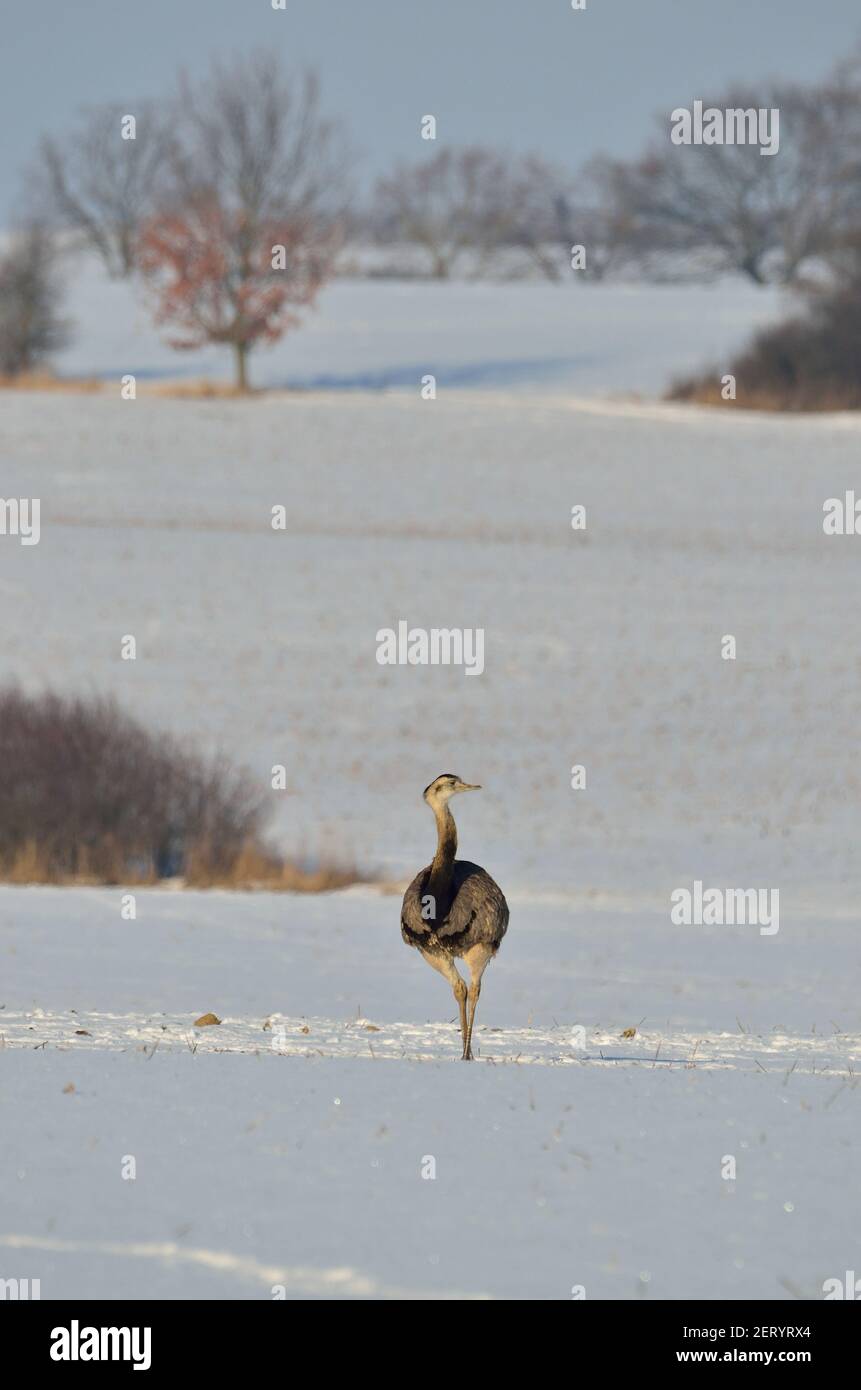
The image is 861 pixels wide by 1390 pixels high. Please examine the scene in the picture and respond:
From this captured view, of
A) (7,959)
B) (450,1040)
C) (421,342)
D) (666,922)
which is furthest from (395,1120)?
(421,342)

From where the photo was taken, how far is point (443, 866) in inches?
327

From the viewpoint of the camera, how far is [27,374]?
68.3m

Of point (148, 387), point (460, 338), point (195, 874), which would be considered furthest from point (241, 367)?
point (195, 874)

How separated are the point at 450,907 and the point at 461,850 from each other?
16291 millimetres

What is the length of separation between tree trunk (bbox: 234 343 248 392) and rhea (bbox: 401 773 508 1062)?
5683 centimetres

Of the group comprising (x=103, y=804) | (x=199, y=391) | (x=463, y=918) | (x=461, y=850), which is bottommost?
(x=463, y=918)

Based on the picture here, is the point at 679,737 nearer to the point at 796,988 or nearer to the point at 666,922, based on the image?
the point at 666,922

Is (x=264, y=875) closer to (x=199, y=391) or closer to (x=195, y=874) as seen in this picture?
(x=195, y=874)

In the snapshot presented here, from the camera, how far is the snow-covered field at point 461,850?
6789 millimetres

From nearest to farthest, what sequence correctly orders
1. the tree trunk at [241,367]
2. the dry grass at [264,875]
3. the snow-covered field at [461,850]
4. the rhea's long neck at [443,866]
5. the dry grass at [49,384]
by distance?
the snow-covered field at [461,850]
the rhea's long neck at [443,866]
the dry grass at [264,875]
the dry grass at [49,384]
the tree trunk at [241,367]

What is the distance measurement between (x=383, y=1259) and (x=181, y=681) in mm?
27368

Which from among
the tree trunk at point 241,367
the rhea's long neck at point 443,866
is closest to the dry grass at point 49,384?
the tree trunk at point 241,367

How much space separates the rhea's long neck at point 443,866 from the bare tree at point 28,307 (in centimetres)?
6343

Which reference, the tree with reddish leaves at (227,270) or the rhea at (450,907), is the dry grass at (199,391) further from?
the rhea at (450,907)
